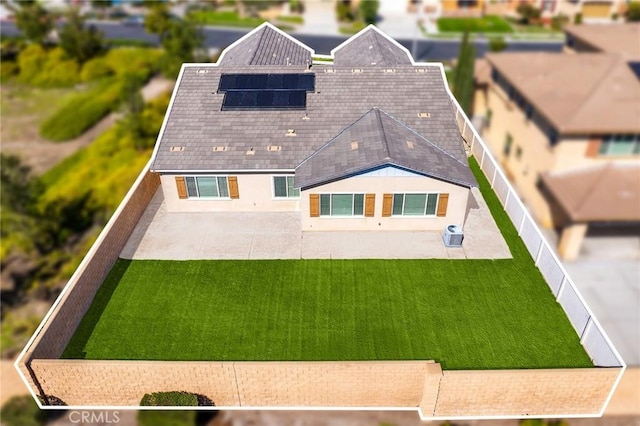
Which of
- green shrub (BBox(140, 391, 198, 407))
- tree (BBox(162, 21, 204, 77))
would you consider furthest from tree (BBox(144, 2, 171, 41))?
green shrub (BBox(140, 391, 198, 407))

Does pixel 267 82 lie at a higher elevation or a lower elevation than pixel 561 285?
higher

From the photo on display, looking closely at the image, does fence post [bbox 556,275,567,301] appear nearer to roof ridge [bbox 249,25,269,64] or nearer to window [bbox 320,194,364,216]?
window [bbox 320,194,364,216]

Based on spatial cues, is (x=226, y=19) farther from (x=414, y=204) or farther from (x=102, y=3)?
(x=414, y=204)

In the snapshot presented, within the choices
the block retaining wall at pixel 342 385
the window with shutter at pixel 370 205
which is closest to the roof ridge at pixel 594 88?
the window with shutter at pixel 370 205

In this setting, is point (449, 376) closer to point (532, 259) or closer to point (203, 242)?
point (532, 259)

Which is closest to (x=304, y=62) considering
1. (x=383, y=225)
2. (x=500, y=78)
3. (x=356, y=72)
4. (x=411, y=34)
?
(x=356, y=72)

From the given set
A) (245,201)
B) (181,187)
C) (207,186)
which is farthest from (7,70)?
(245,201)
